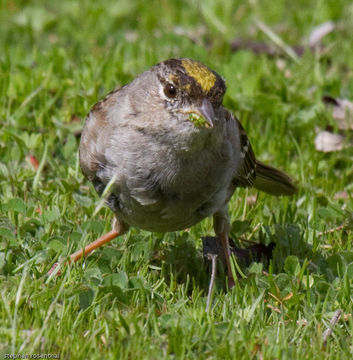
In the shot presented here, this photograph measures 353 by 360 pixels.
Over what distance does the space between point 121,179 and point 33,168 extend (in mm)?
1570

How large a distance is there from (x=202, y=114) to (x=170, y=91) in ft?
0.90

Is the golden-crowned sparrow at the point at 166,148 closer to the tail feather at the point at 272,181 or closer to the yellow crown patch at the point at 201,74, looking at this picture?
the yellow crown patch at the point at 201,74

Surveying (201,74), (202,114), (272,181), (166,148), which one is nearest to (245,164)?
(272,181)

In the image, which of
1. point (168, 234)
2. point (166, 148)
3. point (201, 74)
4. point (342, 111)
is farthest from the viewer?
point (342, 111)

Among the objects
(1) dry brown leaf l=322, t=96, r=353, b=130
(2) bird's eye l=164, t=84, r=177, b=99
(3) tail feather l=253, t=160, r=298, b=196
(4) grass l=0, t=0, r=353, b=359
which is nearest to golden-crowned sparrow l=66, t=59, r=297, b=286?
(2) bird's eye l=164, t=84, r=177, b=99

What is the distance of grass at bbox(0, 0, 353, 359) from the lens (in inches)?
161

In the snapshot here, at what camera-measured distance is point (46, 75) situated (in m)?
6.89

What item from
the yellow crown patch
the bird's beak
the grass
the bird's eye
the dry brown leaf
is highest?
the yellow crown patch

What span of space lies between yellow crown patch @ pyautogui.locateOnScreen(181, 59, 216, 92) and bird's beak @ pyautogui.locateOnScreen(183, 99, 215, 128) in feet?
0.33

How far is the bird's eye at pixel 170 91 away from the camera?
14.0 feet

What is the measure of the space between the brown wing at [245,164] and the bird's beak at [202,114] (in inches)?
36.5

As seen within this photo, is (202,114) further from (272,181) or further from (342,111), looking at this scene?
(342,111)

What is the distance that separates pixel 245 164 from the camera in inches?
206

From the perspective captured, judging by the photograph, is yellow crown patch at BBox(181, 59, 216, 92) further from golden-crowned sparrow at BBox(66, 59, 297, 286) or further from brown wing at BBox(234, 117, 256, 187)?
brown wing at BBox(234, 117, 256, 187)
